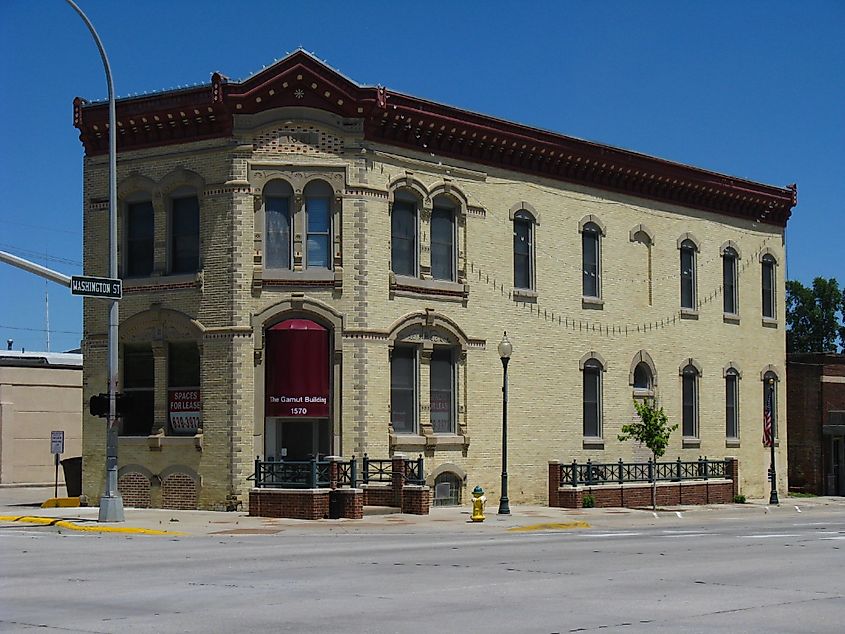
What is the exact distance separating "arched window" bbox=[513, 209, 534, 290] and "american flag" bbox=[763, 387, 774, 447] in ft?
39.3

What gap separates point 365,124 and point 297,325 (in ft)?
19.3

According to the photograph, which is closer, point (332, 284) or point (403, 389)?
point (332, 284)

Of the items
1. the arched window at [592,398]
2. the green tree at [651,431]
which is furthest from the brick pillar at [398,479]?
the arched window at [592,398]

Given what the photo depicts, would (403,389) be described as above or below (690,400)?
above

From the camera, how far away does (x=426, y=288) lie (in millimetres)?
36000

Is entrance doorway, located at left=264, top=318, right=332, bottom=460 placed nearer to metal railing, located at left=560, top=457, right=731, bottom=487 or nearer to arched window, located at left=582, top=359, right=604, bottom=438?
metal railing, located at left=560, top=457, right=731, bottom=487

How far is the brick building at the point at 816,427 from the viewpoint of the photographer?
51094 mm

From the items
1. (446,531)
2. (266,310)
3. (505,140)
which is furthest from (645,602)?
(505,140)

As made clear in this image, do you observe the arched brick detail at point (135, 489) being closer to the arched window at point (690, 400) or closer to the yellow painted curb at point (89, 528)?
the yellow painted curb at point (89, 528)

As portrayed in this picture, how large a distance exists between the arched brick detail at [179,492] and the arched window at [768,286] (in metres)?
25.5

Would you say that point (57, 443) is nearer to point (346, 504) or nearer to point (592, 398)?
point (346, 504)

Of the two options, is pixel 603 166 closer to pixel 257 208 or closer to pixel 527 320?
pixel 527 320

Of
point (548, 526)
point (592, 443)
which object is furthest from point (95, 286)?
point (592, 443)

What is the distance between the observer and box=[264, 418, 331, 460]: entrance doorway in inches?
1347
